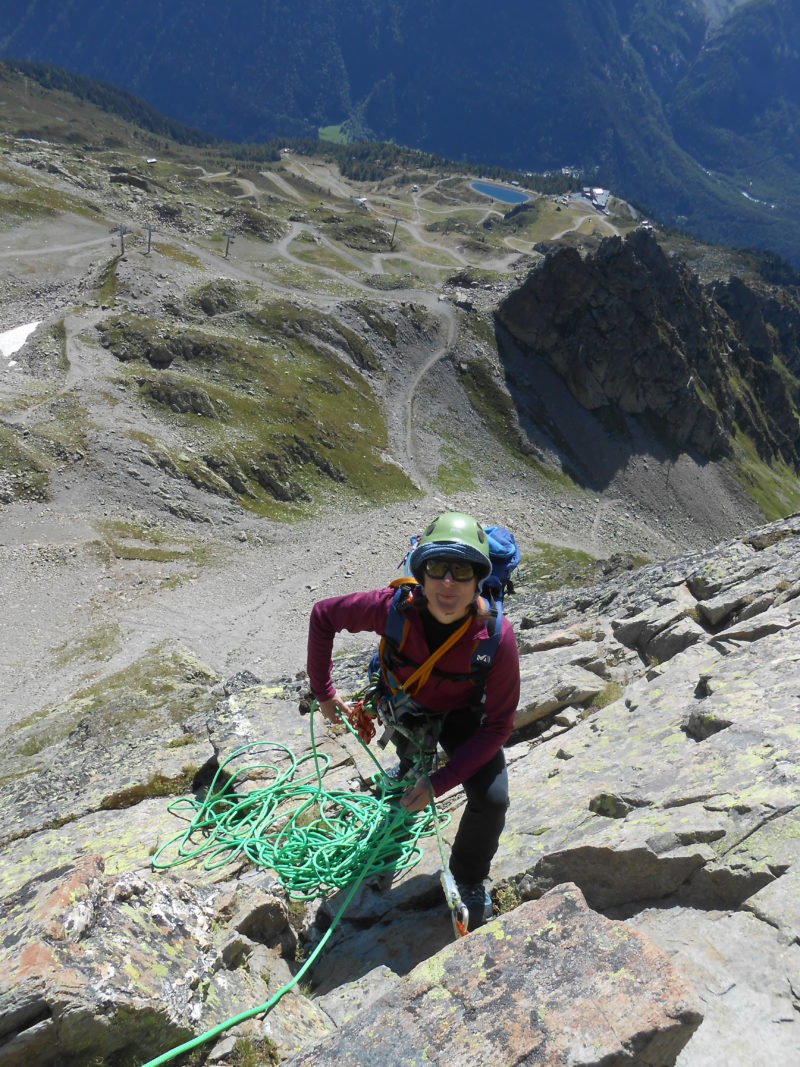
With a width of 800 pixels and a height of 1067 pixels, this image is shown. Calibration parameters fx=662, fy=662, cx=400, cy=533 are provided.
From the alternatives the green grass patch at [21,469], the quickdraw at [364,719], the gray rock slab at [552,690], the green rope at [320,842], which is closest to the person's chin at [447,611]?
the green rope at [320,842]

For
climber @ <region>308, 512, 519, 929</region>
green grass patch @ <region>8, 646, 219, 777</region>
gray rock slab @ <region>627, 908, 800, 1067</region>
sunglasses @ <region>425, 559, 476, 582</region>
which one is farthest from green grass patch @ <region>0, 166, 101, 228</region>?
gray rock slab @ <region>627, 908, 800, 1067</region>

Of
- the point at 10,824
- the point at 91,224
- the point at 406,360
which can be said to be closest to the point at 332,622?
the point at 10,824

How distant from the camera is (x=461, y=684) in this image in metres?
8.23

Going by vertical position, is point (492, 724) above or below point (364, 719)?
above

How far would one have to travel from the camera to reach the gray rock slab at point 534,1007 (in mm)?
5105

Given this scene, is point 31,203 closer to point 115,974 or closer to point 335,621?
point 335,621

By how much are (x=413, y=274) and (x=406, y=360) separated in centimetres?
4577

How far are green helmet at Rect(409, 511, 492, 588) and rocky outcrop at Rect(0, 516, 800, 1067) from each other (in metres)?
3.42

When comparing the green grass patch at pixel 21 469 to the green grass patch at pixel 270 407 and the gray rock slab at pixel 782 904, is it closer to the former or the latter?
the green grass patch at pixel 270 407

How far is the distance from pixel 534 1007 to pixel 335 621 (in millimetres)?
4880

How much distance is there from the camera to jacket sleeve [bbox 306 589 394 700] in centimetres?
859

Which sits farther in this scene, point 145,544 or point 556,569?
point 556,569

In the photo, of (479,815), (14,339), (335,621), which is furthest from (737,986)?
(14,339)

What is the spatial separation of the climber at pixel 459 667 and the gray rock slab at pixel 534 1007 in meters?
2.22
